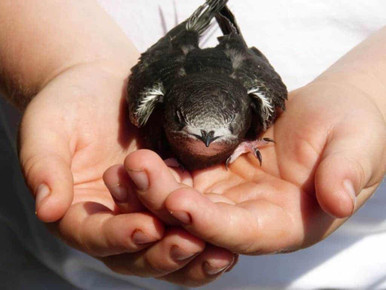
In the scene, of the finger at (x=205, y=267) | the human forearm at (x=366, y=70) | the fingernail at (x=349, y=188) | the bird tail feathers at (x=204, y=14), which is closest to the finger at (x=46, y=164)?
the finger at (x=205, y=267)

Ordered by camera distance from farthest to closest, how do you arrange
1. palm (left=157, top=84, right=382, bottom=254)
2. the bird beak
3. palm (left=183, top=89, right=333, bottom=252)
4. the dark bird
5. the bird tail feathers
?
the bird tail feathers < the dark bird < the bird beak < palm (left=183, top=89, right=333, bottom=252) < palm (left=157, top=84, right=382, bottom=254)

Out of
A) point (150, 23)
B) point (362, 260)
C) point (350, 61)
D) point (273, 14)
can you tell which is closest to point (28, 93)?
point (150, 23)

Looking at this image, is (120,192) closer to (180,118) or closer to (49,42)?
(180,118)

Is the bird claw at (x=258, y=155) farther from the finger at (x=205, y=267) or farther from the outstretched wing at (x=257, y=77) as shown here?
the finger at (x=205, y=267)

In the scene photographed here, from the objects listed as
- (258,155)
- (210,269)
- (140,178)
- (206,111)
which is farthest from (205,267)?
(206,111)

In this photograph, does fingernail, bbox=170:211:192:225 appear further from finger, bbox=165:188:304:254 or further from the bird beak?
the bird beak

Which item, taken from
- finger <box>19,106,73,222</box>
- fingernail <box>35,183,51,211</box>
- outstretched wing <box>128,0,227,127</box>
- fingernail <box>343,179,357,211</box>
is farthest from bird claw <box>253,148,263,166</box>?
fingernail <box>35,183,51,211</box>

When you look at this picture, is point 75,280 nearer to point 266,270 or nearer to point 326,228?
point 266,270
